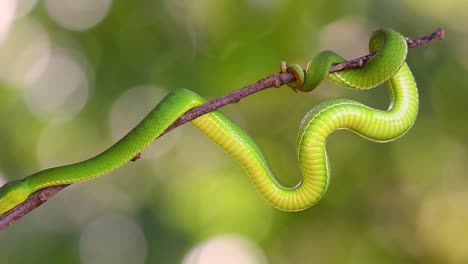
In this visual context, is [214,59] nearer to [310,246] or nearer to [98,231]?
[310,246]

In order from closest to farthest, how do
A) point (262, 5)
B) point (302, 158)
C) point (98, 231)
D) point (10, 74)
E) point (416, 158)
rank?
point (302, 158) < point (416, 158) < point (262, 5) < point (10, 74) < point (98, 231)

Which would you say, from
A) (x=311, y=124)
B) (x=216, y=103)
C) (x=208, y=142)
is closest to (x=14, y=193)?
(x=216, y=103)

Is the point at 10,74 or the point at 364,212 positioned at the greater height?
the point at 10,74

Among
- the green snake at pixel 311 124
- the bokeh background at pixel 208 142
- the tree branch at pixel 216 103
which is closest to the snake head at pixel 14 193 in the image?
the green snake at pixel 311 124

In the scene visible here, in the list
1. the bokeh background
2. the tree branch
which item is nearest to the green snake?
the tree branch

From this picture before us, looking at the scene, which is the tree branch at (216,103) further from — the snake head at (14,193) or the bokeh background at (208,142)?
the bokeh background at (208,142)

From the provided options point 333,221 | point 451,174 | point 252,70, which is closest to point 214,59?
point 252,70

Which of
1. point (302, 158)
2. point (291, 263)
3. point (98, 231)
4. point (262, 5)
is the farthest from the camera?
point (98, 231)
